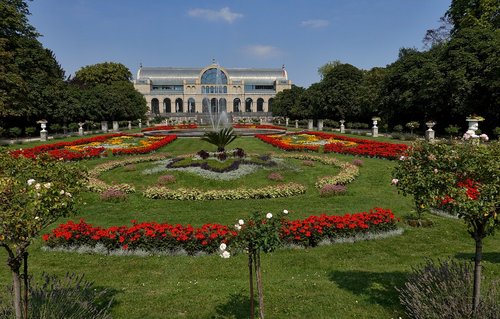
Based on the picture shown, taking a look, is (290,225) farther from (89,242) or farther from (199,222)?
(89,242)

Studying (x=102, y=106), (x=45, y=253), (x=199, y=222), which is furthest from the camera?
(x=102, y=106)

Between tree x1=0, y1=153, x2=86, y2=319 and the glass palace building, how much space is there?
10104cm

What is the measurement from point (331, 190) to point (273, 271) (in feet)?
24.4

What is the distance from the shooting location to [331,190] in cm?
1445

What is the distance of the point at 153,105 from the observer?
114 meters

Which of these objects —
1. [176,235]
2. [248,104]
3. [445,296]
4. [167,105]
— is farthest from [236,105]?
[445,296]

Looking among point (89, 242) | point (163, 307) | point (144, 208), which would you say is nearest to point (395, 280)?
point (163, 307)

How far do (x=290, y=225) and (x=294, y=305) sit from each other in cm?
332

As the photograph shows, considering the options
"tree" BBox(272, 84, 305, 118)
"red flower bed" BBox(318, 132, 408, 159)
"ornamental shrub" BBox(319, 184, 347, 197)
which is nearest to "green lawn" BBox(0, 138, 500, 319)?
"ornamental shrub" BBox(319, 184, 347, 197)

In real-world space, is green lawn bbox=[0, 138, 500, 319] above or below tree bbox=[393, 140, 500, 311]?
below

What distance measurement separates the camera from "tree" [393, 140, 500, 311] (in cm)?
438

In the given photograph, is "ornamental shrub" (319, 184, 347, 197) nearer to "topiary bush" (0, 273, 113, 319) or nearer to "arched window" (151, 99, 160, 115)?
"topiary bush" (0, 273, 113, 319)

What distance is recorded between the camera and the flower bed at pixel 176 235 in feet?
28.8

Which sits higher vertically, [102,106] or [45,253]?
[102,106]
